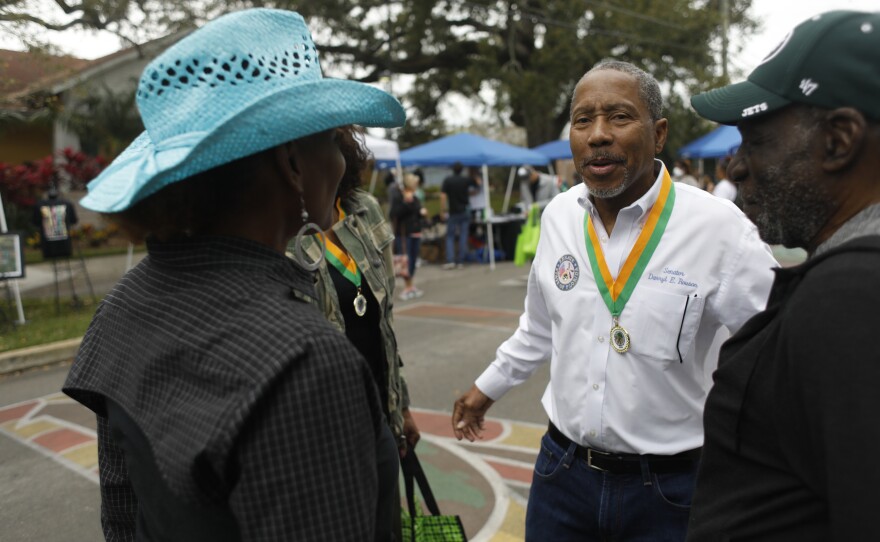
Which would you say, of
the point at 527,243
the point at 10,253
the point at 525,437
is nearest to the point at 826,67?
the point at 525,437

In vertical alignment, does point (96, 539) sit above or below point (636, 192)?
below

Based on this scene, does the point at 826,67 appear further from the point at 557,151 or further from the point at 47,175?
the point at 557,151

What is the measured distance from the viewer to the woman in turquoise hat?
3.39 feet

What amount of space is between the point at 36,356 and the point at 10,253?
1941 millimetres

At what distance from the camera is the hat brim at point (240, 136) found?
1.14 m

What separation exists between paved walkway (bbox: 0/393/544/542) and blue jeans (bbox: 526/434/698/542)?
158cm

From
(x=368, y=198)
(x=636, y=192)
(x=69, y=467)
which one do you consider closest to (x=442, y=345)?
(x=69, y=467)

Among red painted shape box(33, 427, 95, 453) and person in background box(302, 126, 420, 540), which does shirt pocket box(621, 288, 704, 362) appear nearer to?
person in background box(302, 126, 420, 540)

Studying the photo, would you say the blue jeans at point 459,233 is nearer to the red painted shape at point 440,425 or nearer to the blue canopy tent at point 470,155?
the blue canopy tent at point 470,155

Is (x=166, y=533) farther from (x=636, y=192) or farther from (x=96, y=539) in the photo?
(x=96, y=539)

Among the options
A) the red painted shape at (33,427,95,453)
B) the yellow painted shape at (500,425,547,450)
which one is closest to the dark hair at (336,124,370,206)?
the yellow painted shape at (500,425,547,450)

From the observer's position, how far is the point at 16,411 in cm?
588

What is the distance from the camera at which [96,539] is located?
370 centimetres

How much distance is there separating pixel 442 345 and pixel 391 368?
16.4 feet
